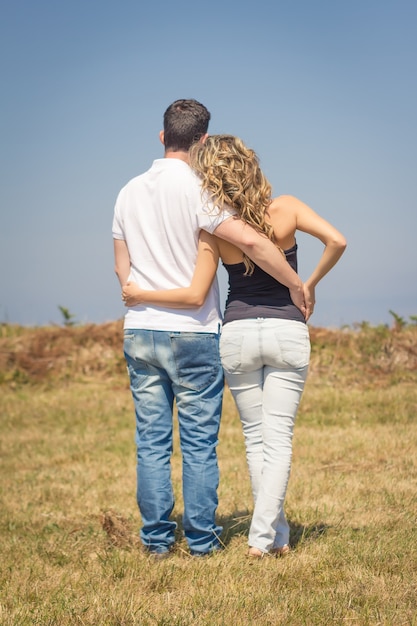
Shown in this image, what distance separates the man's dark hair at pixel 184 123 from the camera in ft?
14.7

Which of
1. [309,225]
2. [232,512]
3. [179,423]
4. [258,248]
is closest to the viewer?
[258,248]

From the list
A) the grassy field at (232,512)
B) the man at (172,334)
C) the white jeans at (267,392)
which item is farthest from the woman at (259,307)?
the grassy field at (232,512)

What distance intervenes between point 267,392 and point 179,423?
656 mm

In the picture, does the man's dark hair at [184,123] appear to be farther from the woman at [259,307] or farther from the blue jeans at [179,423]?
the blue jeans at [179,423]

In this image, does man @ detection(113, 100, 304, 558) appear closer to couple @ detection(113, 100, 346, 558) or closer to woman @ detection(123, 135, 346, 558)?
couple @ detection(113, 100, 346, 558)

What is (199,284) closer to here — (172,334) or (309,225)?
(172,334)

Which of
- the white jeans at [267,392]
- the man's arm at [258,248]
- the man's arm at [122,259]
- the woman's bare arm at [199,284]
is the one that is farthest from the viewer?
the man's arm at [122,259]

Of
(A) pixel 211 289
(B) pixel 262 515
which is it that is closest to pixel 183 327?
(A) pixel 211 289

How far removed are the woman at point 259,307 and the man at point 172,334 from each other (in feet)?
0.39

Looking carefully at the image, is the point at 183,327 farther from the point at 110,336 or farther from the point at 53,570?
the point at 110,336

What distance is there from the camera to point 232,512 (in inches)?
236

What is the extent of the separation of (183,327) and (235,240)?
0.68 m

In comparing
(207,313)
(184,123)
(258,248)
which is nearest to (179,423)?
(207,313)

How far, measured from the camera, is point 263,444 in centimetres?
463
